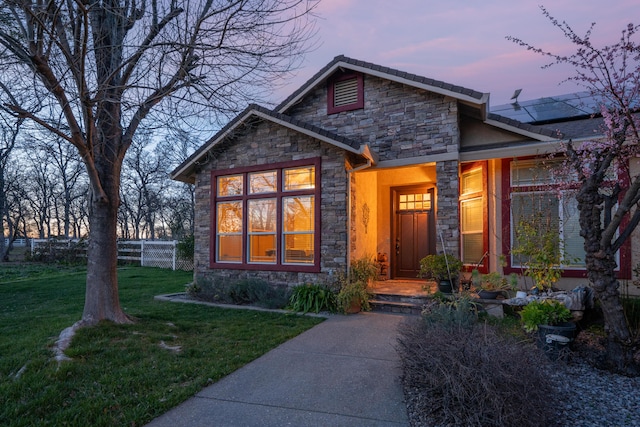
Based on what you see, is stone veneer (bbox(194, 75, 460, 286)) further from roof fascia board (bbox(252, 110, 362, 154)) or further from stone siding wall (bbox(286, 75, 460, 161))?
roof fascia board (bbox(252, 110, 362, 154))

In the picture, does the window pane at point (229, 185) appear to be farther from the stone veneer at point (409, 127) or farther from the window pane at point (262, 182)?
the stone veneer at point (409, 127)

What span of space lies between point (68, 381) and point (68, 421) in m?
0.84

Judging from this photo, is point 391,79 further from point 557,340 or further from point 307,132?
point 557,340

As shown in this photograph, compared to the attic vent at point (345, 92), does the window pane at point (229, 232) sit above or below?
below

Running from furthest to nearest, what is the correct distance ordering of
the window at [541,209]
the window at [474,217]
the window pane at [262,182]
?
the window pane at [262,182], the window at [474,217], the window at [541,209]

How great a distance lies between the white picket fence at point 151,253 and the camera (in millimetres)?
15578

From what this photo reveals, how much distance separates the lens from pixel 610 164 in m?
4.22

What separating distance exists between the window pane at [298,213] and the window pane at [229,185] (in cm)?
141

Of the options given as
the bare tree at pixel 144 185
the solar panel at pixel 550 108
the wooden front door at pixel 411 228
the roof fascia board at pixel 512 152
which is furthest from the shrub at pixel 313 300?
the bare tree at pixel 144 185

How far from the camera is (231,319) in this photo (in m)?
6.36

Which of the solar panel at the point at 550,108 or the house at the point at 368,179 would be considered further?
the solar panel at the point at 550,108

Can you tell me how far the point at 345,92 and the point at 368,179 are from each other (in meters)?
2.16

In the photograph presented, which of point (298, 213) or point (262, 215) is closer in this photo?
point (298, 213)

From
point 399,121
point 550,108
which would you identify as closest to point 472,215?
point 399,121
